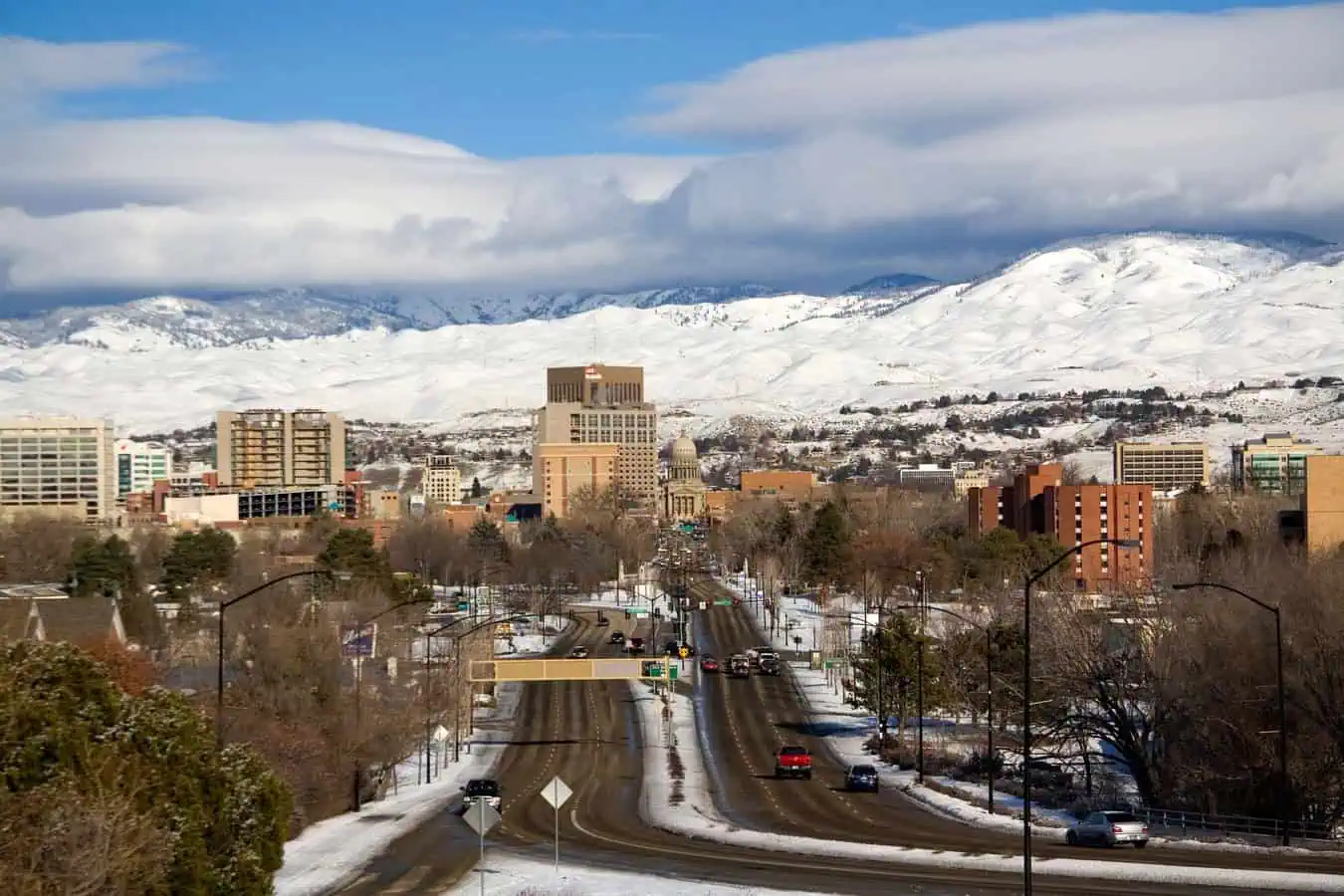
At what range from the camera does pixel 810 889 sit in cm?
4575

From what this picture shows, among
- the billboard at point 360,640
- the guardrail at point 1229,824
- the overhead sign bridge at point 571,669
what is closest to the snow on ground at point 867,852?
the guardrail at point 1229,824

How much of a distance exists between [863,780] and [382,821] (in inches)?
606

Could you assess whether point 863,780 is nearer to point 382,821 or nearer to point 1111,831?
point 382,821

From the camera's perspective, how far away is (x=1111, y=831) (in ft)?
173

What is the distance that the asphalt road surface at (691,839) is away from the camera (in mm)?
47406

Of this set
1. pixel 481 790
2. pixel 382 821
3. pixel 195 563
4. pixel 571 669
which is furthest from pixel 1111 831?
pixel 195 563

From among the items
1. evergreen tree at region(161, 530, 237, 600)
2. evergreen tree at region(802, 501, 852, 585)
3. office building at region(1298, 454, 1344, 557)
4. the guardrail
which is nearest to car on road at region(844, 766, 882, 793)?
the guardrail

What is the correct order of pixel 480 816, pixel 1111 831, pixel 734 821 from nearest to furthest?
pixel 480 816, pixel 1111 831, pixel 734 821

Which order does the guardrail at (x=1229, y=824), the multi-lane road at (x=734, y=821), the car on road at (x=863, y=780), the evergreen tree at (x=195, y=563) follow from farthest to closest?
A: 1. the evergreen tree at (x=195, y=563)
2. the car on road at (x=863, y=780)
3. the guardrail at (x=1229, y=824)
4. the multi-lane road at (x=734, y=821)

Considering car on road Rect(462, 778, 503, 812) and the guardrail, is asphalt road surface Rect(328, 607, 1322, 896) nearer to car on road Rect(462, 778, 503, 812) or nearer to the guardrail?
car on road Rect(462, 778, 503, 812)

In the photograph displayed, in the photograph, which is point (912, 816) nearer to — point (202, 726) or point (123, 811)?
point (202, 726)

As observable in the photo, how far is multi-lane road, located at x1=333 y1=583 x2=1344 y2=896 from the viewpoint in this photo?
47.7m

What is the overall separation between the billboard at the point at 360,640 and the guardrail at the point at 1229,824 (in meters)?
32.3

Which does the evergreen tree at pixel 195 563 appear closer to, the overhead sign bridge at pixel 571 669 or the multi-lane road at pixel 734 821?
the overhead sign bridge at pixel 571 669
